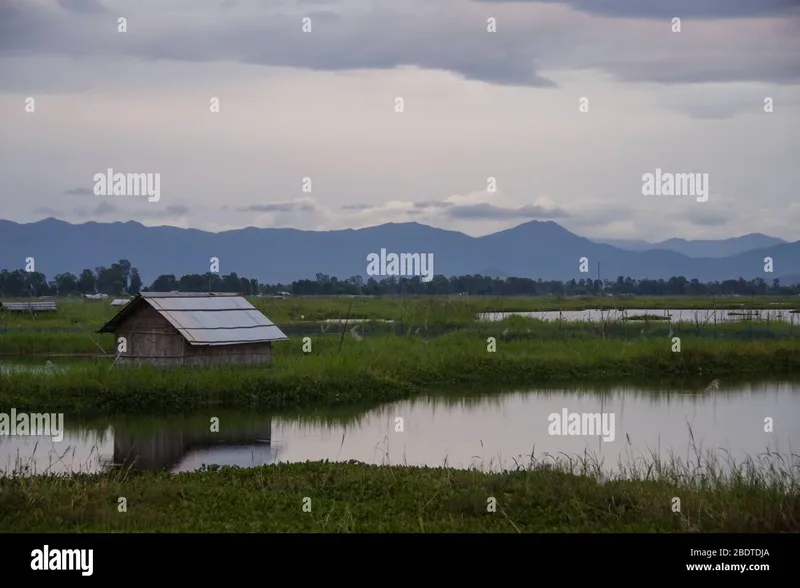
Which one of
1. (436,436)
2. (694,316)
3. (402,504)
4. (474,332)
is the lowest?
(436,436)

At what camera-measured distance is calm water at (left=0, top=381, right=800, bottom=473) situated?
11812 mm

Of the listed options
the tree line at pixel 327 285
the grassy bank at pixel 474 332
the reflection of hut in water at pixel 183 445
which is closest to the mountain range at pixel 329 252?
the tree line at pixel 327 285

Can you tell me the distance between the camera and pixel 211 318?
1794cm

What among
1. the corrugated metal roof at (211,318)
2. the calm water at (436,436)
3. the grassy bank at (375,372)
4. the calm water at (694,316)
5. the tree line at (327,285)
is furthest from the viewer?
the tree line at (327,285)

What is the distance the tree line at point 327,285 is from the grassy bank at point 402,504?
32398 mm

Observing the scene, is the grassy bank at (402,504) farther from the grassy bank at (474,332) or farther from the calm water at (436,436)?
the grassy bank at (474,332)

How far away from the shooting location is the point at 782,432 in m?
13.8

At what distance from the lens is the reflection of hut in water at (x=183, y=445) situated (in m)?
11.7

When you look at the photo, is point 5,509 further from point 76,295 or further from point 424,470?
point 76,295

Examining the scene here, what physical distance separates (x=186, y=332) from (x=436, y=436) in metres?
5.80

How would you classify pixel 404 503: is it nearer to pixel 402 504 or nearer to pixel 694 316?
pixel 402 504

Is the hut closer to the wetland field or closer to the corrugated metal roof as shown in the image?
the corrugated metal roof
